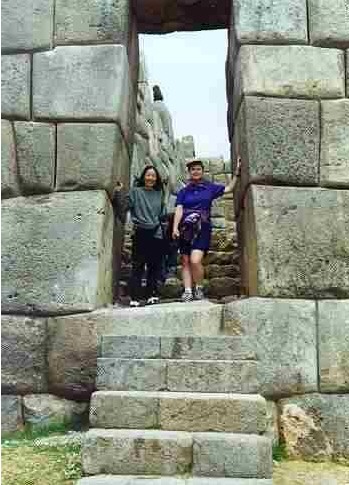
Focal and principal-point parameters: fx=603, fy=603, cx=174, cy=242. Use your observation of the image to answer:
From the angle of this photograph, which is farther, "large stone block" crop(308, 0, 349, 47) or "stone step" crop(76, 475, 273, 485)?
"large stone block" crop(308, 0, 349, 47)

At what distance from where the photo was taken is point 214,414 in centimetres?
359

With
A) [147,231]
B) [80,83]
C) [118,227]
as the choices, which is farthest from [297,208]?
[80,83]

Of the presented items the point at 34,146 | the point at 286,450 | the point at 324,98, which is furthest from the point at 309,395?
the point at 34,146

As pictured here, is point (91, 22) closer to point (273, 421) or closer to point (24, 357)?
point (24, 357)

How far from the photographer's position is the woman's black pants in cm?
572

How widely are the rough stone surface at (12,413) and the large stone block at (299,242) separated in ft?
6.68

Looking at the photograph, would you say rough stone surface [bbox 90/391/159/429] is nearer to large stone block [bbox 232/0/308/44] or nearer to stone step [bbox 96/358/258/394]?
stone step [bbox 96/358/258/394]

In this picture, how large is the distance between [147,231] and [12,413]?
6.59ft

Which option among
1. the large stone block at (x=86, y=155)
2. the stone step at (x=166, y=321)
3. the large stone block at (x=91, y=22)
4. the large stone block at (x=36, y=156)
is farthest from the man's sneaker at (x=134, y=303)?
the large stone block at (x=91, y=22)

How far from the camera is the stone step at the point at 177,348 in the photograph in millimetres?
4023

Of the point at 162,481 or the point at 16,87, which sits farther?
the point at 16,87

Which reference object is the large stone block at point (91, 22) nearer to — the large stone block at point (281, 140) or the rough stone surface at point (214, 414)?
the large stone block at point (281, 140)

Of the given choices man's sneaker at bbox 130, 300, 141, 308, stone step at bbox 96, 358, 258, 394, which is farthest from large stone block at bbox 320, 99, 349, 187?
man's sneaker at bbox 130, 300, 141, 308

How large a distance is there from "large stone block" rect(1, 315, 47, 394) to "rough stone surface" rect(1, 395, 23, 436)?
68 mm
